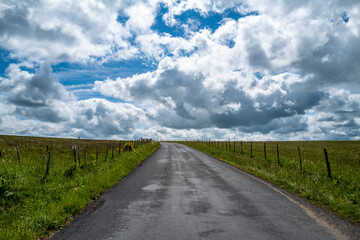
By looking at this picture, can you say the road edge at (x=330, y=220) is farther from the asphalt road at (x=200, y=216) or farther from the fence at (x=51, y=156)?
the fence at (x=51, y=156)

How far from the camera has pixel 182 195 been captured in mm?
7902

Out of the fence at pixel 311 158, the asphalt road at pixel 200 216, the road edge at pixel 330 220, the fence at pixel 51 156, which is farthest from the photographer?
the fence at pixel 51 156

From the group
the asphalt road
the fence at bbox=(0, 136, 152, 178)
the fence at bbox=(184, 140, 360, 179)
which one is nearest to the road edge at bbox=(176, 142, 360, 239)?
the asphalt road

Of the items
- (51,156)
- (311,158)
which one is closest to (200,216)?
(311,158)

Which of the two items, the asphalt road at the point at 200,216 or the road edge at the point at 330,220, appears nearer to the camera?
the asphalt road at the point at 200,216

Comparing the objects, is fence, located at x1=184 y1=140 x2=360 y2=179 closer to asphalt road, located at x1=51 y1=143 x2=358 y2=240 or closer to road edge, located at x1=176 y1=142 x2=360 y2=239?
road edge, located at x1=176 y1=142 x2=360 y2=239

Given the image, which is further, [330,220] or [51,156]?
[51,156]

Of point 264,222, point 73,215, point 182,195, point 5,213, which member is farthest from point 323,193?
point 5,213

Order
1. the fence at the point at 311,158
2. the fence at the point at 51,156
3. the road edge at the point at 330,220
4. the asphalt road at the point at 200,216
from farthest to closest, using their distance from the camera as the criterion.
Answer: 1. the fence at the point at 51,156
2. the fence at the point at 311,158
3. the road edge at the point at 330,220
4. the asphalt road at the point at 200,216

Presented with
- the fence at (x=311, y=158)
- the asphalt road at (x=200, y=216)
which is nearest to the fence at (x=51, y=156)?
the asphalt road at (x=200, y=216)

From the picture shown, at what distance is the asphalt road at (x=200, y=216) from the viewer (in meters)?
4.64

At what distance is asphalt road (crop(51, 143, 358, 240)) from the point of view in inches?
183

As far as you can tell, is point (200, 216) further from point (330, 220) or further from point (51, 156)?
point (51, 156)

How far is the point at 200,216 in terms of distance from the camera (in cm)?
567
